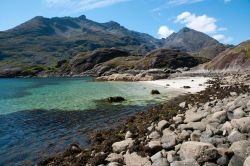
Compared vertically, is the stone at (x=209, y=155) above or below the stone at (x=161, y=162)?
above

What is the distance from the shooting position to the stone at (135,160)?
16406mm

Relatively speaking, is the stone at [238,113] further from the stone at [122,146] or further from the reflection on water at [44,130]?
the reflection on water at [44,130]

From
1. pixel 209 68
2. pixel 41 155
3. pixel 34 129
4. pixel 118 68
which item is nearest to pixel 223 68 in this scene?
pixel 209 68

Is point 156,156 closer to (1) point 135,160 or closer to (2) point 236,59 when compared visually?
(1) point 135,160

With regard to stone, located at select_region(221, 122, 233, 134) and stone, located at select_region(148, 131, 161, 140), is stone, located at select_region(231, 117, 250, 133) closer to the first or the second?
stone, located at select_region(221, 122, 233, 134)

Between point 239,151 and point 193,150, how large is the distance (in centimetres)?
217

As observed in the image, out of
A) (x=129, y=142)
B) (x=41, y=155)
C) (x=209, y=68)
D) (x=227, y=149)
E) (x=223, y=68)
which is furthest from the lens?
(x=209, y=68)

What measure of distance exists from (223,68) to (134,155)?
9085 centimetres

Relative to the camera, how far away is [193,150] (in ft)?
49.6

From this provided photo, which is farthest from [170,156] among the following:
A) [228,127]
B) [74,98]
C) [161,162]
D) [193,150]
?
[74,98]

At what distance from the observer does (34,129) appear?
32.4m

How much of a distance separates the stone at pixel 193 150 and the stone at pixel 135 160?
6.48 feet

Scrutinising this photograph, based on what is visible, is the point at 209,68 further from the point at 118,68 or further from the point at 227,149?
the point at 227,149

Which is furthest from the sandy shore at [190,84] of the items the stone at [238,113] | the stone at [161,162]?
the stone at [161,162]
